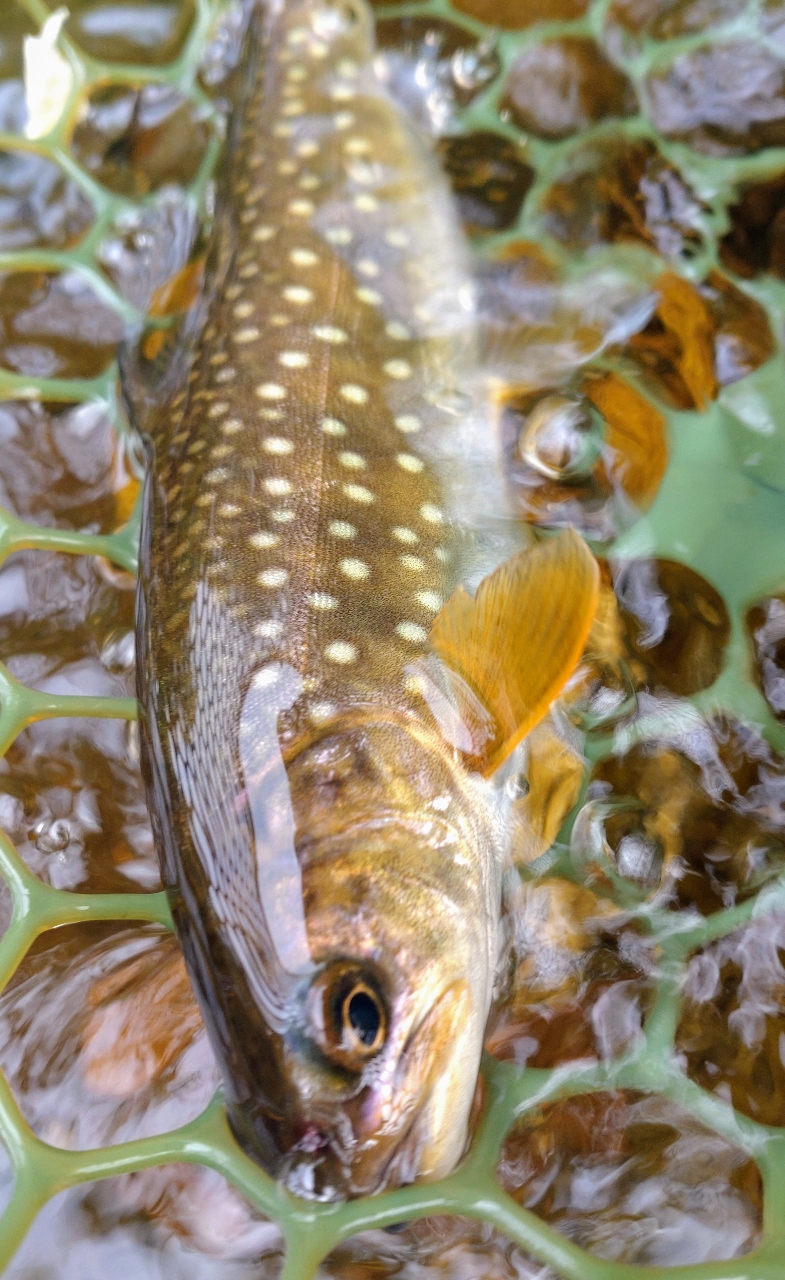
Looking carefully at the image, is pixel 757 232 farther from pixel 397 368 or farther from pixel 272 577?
pixel 272 577

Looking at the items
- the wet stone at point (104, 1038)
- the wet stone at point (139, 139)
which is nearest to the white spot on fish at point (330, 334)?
the wet stone at point (139, 139)

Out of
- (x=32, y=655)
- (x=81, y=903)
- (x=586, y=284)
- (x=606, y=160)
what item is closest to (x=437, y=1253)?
(x=81, y=903)

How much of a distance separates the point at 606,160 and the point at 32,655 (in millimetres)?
1328

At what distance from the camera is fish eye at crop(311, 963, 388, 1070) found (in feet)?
3.20

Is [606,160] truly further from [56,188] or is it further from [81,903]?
[81,903]

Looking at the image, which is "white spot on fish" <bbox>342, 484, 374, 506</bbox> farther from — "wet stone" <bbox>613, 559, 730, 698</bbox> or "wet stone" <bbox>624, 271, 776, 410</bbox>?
"wet stone" <bbox>624, 271, 776, 410</bbox>

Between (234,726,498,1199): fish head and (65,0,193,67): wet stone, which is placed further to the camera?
(65,0,193,67): wet stone

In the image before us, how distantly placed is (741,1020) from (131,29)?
2240mm

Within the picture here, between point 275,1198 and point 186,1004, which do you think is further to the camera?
point 186,1004

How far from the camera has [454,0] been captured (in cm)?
205

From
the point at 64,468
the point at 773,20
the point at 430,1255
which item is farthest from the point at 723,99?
the point at 430,1255

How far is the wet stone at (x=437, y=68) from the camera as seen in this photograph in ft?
6.52

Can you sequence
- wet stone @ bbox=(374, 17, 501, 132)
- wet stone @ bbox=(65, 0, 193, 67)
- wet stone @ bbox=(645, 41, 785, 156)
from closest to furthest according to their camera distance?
wet stone @ bbox=(645, 41, 785, 156), wet stone @ bbox=(374, 17, 501, 132), wet stone @ bbox=(65, 0, 193, 67)

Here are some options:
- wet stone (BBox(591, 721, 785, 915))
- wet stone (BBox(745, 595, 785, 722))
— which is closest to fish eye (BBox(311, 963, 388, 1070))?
wet stone (BBox(591, 721, 785, 915))
